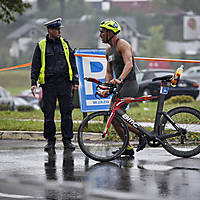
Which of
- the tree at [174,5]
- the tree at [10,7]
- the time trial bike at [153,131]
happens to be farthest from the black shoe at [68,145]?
the tree at [174,5]

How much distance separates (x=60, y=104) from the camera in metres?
8.35

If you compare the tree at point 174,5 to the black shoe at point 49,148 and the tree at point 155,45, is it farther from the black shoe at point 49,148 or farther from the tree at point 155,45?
the black shoe at point 49,148

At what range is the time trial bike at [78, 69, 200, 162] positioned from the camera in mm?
7148

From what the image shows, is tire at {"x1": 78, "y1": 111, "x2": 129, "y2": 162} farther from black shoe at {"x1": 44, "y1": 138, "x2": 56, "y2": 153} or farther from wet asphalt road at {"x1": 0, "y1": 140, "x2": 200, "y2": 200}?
black shoe at {"x1": 44, "y1": 138, "x2": 56, "y2": 153}

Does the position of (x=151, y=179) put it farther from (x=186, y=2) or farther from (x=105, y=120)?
(x=186, y=2)

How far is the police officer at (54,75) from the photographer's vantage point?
819 centimetres

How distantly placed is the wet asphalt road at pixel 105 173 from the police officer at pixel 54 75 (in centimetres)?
37

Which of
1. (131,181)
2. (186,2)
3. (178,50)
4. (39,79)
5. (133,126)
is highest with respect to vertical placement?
(186,2)

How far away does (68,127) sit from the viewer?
8.36m

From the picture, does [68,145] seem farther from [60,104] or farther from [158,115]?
[158,115]

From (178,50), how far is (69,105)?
105 m

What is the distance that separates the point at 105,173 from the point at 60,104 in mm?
2355

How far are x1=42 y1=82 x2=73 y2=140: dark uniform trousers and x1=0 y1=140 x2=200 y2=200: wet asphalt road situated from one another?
27 cm

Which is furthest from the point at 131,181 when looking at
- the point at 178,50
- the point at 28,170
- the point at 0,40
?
the point at 0,40
